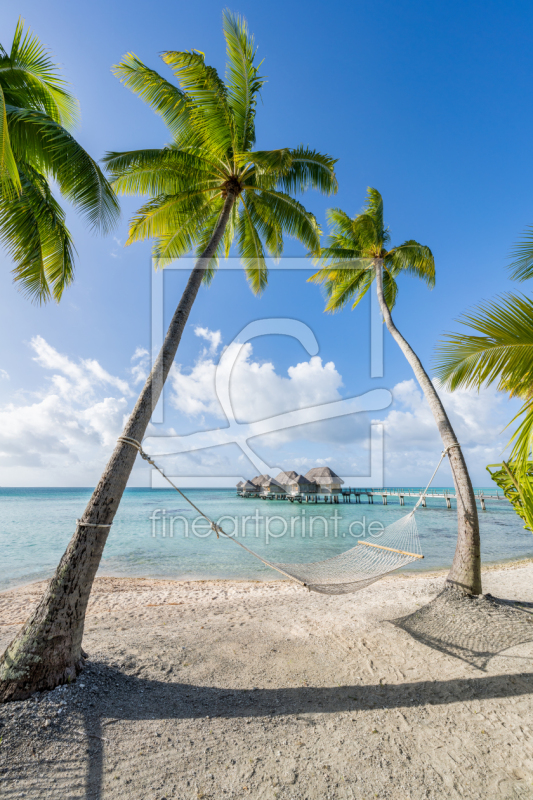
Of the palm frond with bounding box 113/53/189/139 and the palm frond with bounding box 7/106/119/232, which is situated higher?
the palm frond with bounding box 113/53/189/139

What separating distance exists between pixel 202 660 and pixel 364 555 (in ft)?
8.10

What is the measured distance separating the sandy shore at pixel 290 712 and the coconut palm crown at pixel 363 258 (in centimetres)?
537

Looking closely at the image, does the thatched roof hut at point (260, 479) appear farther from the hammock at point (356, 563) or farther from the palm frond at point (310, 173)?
the palm frond at point (310, 173)

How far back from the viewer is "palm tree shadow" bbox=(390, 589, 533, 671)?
2.86m

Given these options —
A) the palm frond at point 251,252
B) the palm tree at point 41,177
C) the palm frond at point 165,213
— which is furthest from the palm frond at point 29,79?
the palm frond at point 251,252

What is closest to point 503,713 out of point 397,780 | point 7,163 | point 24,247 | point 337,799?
point 397,780

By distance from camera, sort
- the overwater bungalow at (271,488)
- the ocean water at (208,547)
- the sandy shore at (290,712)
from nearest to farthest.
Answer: the sandy shore at (290,712), the ocean water at (208,547), the overwater bungalow at (271,488)

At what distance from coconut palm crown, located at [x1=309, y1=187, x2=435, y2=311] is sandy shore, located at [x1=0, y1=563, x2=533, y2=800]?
5.37m

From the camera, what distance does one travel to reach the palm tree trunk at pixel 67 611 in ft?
6.66

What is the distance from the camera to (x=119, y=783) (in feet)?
5.10

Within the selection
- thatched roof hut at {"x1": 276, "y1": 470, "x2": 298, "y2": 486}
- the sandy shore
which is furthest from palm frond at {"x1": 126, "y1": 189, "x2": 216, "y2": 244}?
thatched roof hut at {"x1": 276, "y1": 470, "x2": 298, "y2": 486}

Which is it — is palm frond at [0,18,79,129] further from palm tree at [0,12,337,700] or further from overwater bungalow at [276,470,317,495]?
overwater bungalow at [276,470,317,495]

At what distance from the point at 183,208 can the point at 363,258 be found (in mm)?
3589

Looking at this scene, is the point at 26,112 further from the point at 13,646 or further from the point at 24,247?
the point at 13,646
